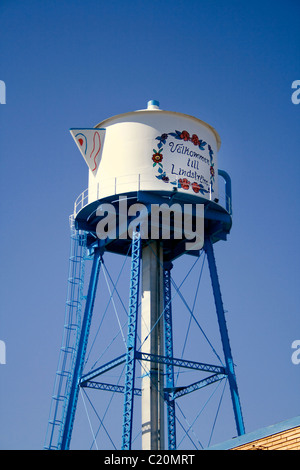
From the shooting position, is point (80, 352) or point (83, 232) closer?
point (80, 352)

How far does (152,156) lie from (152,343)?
665 centimetres

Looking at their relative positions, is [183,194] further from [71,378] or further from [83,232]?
[71,378]

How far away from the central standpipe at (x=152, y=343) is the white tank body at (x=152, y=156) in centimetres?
371

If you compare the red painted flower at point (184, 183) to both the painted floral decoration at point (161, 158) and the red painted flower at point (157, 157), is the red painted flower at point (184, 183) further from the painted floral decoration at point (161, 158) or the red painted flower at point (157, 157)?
the red painted flower at point (157, 157)

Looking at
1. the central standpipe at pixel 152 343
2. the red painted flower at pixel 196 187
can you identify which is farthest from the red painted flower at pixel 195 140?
the central standpipe at pixel 152 343

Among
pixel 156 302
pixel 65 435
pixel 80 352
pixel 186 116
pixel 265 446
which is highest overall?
pixel 186 116

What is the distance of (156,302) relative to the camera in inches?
1307
